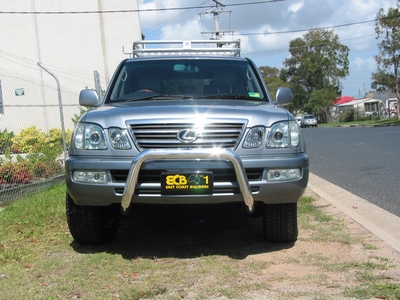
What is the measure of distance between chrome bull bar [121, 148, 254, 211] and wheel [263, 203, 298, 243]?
69cm

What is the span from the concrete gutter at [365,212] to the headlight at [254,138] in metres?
1.46

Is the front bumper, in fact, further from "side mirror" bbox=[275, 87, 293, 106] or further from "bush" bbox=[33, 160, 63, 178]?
"bush" bbox=[33, 160, 63, 178]

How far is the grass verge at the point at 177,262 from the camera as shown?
3.46 m

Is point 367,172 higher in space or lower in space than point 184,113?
lower

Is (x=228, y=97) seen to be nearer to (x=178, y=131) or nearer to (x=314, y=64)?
(x=178, y=131)

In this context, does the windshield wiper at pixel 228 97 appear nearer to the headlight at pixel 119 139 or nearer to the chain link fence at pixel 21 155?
the headlight at pixel 119 139

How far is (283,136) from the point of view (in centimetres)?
416

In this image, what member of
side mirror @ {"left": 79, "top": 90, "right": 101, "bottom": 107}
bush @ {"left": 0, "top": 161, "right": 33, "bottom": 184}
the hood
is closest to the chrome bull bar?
the hood

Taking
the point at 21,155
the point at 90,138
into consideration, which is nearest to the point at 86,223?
the point at 90,138

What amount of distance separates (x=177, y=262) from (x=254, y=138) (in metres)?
1.20

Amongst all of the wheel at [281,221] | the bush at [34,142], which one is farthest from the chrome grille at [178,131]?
the bush at [34,142]

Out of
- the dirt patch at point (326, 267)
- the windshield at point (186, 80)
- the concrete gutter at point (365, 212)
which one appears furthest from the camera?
the windshield at point (186, 80)

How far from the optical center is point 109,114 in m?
4.18

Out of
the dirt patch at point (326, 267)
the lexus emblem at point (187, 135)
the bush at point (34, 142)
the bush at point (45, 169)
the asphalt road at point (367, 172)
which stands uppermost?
the lexus emblem at point (187, 135)
